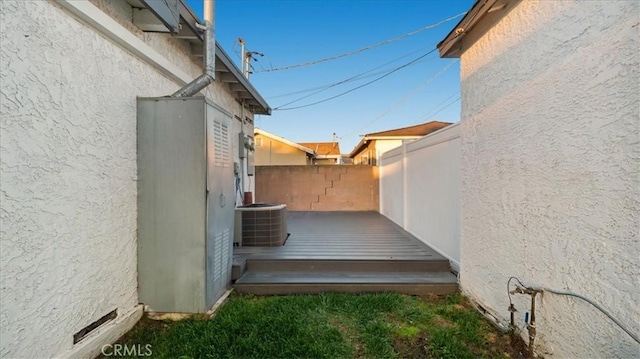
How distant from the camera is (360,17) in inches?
424

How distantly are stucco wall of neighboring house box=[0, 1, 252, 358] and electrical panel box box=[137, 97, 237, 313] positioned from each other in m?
0.13

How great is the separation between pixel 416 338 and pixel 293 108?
14.6 meters

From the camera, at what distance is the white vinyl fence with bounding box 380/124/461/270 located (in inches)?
169

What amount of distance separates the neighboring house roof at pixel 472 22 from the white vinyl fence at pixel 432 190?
1.06m

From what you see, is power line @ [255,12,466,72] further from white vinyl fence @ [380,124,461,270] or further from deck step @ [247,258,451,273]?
deck step @ [247,258,451,273]

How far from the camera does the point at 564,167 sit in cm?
214

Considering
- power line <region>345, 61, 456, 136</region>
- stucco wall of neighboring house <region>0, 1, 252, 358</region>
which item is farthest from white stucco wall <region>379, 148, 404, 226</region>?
stucco wall of neighboring house <region>0, 1, 252, 358</region>

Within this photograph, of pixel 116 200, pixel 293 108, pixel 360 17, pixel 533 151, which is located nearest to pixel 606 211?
→ pixel 533 151

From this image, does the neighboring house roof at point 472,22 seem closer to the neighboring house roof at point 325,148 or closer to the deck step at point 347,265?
the deck step at point 347,265

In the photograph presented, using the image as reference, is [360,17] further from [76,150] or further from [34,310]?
[34,310]

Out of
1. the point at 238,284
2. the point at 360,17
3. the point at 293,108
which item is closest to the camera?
the point at 238,284

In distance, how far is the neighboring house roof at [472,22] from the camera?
9.64ft

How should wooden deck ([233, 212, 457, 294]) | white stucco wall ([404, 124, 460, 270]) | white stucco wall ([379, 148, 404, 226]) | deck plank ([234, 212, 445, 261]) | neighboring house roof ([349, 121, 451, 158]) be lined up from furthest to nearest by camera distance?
1. neighboring house roof ([349, 121, 451, 158])
2. white stucco wall ([379, 148, 404, 226])
3. deck plank ([234, 212, 445, 261])
4. white stucco wall ([404, 124, 460, 270])
5. wooden deck ([233, 212, 457, 294])

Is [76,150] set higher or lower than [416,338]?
higher
